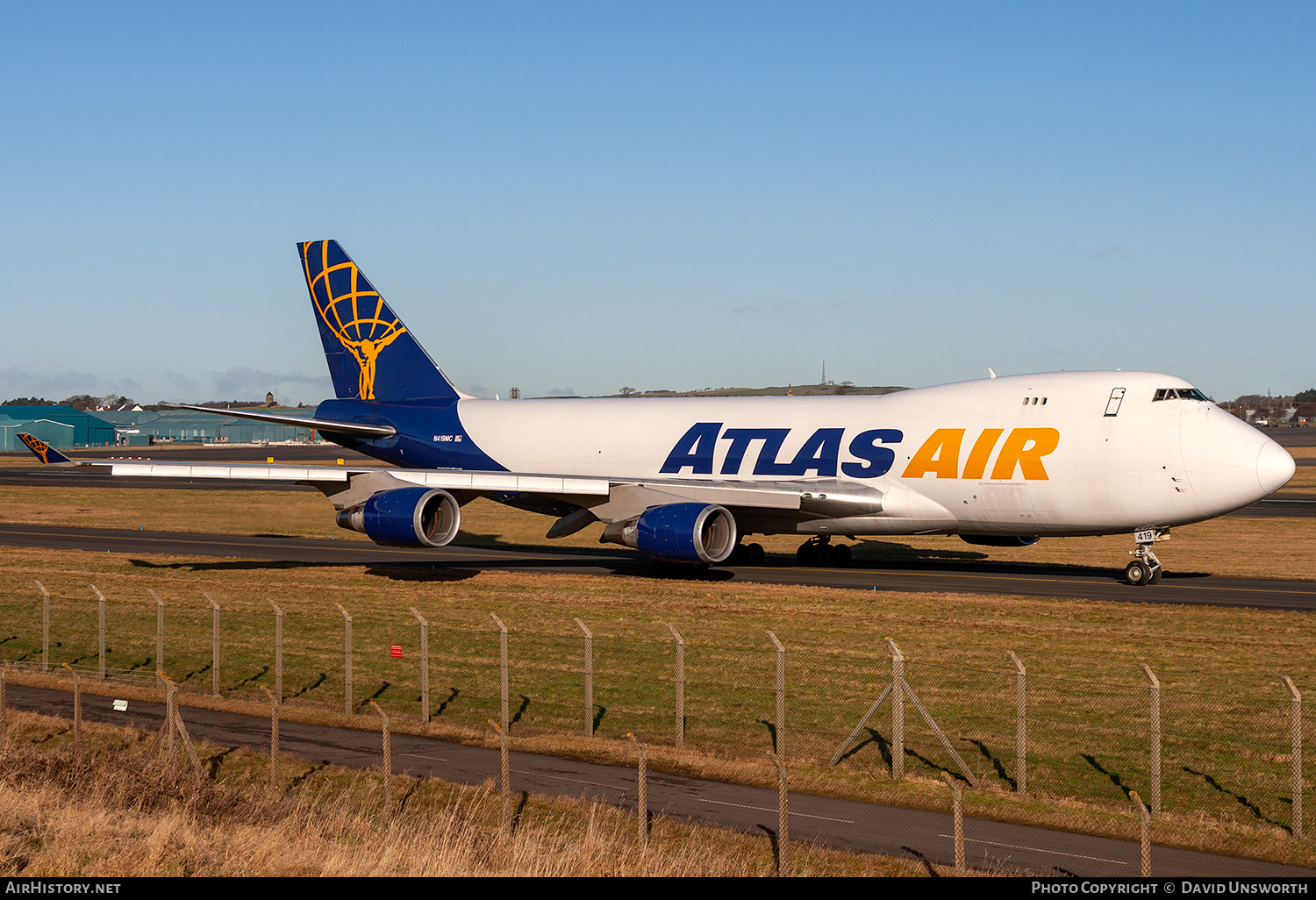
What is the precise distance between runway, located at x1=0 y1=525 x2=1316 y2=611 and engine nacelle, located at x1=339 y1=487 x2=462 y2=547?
2.62 m

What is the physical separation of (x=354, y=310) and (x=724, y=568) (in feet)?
61.4

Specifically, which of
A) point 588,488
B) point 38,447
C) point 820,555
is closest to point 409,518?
point 588,488

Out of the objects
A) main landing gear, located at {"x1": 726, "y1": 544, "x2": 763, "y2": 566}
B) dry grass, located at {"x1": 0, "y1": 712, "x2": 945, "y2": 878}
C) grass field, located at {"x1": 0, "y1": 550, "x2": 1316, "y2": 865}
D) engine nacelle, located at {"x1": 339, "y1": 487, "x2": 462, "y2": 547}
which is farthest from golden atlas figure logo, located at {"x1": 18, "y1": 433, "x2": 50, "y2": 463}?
main landing gear, located at {"x1": 726, "y1": 544, "x2": 763, "y2": 566}

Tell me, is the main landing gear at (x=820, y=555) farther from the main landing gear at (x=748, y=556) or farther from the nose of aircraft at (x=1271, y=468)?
the nose of aircraft at (x=1271, y=468)

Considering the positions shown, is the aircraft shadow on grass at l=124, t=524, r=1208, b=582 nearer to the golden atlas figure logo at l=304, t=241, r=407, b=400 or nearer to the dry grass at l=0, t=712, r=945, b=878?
the golden atlas figure logo at l=304, t=241, r=407, b=400

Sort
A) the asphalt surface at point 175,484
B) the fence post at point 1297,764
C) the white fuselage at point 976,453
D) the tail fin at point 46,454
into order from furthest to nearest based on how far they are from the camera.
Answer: the asphalt surface at point 175,484 < the tail fin at point 46,454 < the white fuselage at point 976,453 < the fence post at point 1297,764

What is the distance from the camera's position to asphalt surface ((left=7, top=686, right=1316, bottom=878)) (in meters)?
13.7

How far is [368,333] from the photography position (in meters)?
49.4

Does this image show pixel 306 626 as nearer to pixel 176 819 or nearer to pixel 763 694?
pixel 763 694

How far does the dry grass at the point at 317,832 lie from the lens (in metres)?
13.3

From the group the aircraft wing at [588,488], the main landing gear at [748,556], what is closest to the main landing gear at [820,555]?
the main landing gear at [748,556]

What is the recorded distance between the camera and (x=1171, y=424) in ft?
109

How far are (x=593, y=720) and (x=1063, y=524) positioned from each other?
62.0 feet

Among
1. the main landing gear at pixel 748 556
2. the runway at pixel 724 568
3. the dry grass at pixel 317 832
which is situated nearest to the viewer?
the dry grass at pixel 317 832
